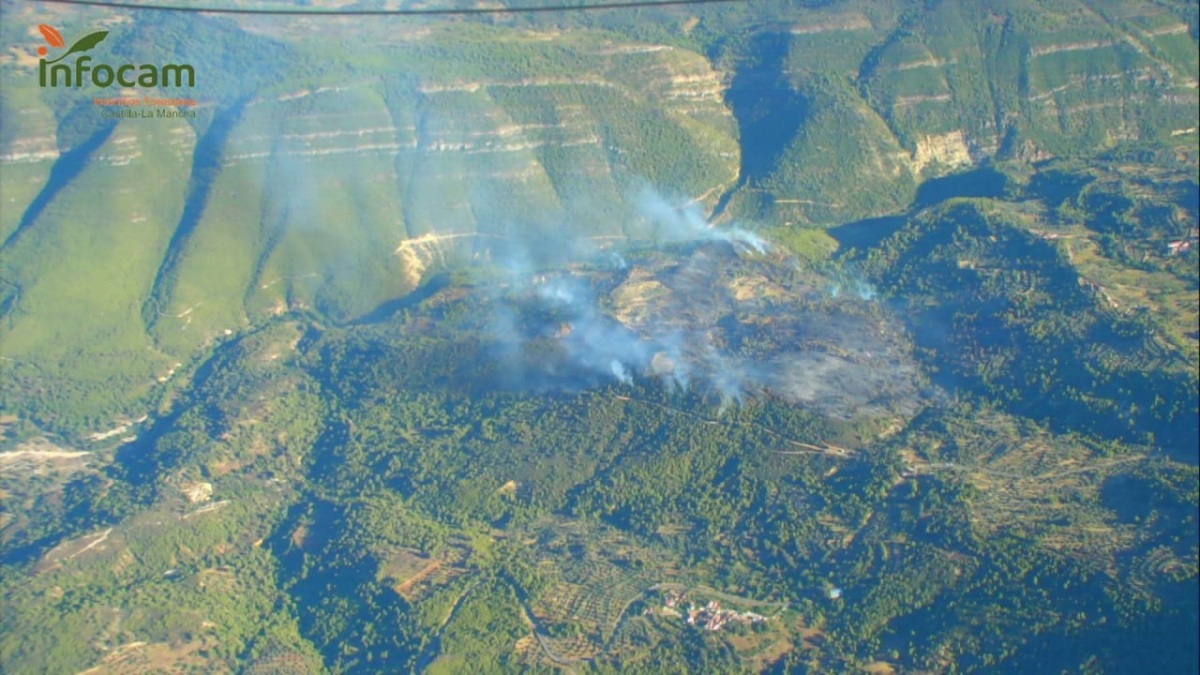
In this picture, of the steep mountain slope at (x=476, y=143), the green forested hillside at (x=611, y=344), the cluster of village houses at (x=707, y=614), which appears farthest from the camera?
the steep mountain slope at (x=476, y=143)

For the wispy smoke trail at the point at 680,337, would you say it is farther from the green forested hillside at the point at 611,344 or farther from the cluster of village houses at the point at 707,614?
the cluster of village houses at the point at 707,614

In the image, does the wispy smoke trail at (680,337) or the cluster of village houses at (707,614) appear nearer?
the cluster of village houses at (707,614)

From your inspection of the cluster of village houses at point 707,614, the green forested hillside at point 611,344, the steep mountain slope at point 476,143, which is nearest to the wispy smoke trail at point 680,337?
the green forested hillside at point 611,344

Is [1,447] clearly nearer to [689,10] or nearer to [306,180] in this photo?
[306,180]

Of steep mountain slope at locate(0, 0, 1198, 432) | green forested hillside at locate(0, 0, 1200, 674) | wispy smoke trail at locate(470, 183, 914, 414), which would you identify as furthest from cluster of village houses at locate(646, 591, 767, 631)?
steep mountain slope at locate(0, 0, 1198, 432)

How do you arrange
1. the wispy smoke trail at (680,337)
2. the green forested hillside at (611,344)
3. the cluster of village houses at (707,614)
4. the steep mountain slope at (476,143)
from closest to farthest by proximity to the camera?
the cluster of village houses at (707,614) → the green forested hillside at (611,344) → the wispy smoke trail at (680,337) → the steep mountain slope at (476,143)

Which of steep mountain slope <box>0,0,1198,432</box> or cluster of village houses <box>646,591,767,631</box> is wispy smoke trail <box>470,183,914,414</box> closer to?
steep mountain slope <box>0,0,1198,432</box>

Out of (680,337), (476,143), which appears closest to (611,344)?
(680,337)

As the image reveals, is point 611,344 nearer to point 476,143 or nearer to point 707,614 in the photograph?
point 707,614
